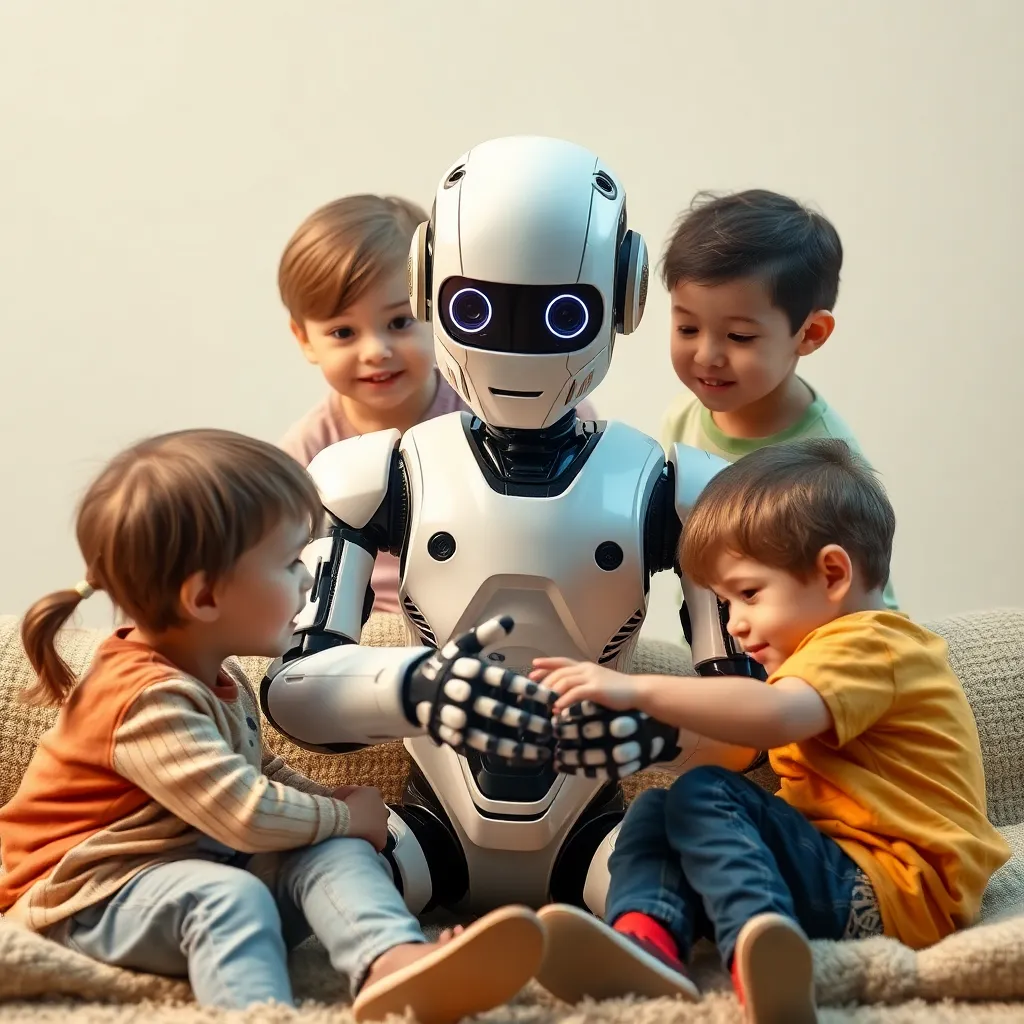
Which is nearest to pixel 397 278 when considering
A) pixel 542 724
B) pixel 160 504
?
pixel 160 504

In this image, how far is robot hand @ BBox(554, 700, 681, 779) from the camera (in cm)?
112

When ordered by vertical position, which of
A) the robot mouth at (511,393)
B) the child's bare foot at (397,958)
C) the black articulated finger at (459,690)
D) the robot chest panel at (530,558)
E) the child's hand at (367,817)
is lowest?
the child's bare foot at (397,958)

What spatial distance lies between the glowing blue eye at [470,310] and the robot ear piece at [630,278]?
13 cm

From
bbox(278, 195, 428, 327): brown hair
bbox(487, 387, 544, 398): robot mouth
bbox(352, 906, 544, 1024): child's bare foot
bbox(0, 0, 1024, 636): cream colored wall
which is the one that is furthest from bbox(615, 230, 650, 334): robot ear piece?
bbox(0, 0, 1024, 636): cream colored wall

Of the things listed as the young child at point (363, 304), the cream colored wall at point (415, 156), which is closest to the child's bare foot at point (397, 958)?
the young child at point (363, 304)

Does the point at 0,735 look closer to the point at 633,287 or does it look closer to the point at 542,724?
the point at 542,724

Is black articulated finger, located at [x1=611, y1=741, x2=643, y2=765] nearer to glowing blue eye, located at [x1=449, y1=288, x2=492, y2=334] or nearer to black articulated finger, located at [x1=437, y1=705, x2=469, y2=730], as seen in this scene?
black articulated finger, located at [x1=437, y1=705, x2=469, y2=730]

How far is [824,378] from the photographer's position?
8.20ft

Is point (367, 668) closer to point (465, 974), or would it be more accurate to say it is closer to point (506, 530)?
point (506, 530)

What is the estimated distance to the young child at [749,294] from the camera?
1.63 m

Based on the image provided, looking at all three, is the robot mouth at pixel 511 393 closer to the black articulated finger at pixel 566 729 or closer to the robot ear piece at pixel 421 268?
the robot ear piece at pixel 421 268

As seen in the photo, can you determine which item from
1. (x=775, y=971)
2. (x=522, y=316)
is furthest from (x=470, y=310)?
(x=775, y=971)

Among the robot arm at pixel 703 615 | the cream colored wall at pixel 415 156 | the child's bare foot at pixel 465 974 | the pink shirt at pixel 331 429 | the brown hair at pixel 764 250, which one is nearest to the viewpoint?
the child's bare foot at pixel 465 974

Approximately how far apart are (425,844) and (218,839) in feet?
0.82
